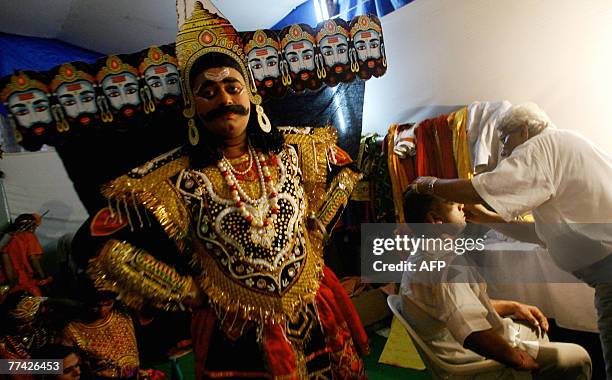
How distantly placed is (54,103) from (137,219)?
464 mm

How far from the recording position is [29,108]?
1.00 metres

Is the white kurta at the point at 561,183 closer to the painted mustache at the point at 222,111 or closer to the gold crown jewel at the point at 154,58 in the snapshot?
the painted mustache at the point at 222,111

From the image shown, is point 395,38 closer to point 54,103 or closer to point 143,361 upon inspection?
point 54,103

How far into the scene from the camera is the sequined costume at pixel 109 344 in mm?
1413

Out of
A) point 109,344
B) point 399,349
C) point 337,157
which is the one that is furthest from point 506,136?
point 109,344

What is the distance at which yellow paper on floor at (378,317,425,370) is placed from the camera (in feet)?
4.71

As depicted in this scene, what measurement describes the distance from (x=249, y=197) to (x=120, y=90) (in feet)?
1.84

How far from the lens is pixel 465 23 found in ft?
4.13

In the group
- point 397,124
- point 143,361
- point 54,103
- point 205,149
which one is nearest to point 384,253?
point 397,124

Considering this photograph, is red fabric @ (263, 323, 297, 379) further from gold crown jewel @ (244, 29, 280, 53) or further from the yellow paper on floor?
gold crown jewel @ (244, 29, 280, 53)

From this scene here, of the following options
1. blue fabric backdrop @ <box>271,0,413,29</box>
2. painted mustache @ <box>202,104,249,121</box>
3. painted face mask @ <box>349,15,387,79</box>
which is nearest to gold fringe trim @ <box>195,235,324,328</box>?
painted mustache @ <box>202,104,249,121</box>

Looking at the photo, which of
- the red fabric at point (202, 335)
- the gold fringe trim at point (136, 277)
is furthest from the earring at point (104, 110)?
the red fabric at point (202, 335)

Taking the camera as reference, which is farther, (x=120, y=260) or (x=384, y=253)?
(x=384, y=253)

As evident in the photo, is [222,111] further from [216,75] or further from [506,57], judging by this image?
→ [506,57]
